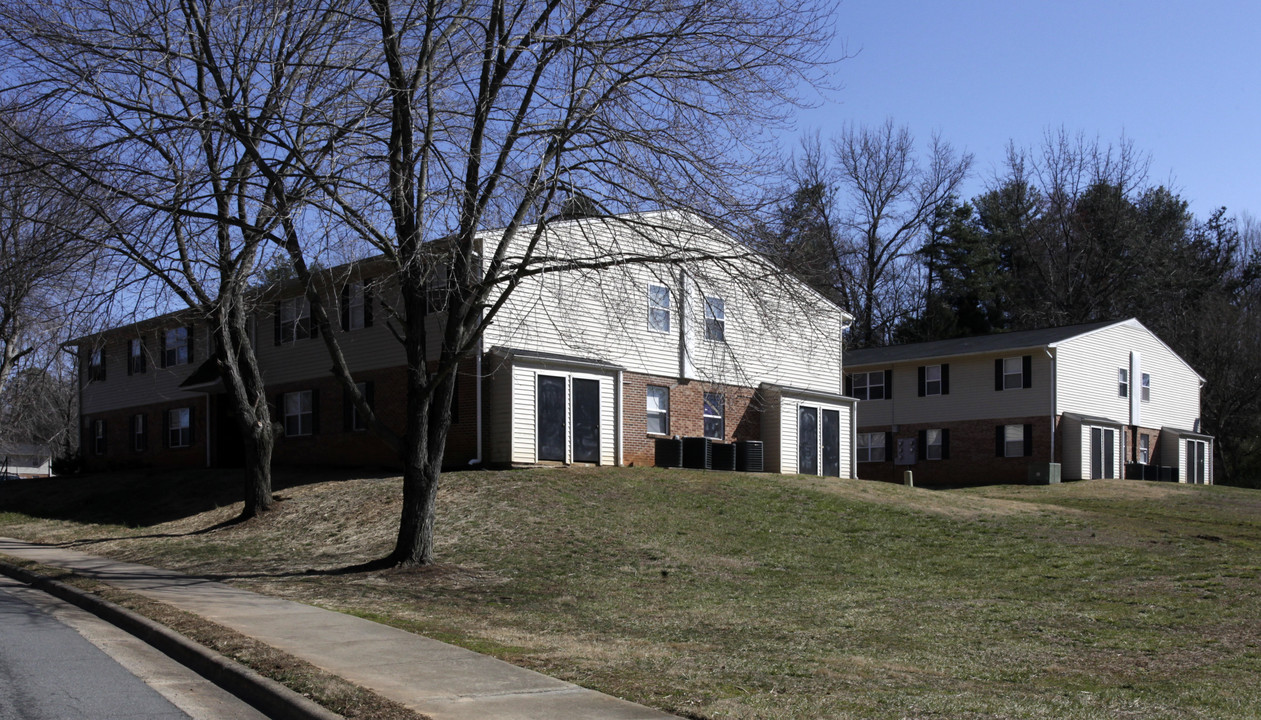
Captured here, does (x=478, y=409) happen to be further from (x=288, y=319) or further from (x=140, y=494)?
(x=140, y=494)

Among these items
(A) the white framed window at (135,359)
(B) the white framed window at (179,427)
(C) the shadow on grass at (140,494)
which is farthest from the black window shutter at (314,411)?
(A) the white framed window at (135,359)

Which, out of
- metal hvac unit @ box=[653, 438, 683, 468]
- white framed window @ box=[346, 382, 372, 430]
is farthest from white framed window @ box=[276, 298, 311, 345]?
metal hvac unit @ box=[653, 438, 683, 468]

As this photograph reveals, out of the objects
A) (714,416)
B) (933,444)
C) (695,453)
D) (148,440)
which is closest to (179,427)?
(148,440)

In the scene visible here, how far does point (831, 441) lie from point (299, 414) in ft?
50.5

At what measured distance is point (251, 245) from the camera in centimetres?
1418

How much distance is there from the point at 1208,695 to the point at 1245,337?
5042 centimetres

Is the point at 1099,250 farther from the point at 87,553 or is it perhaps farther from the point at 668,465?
the point at 87,553

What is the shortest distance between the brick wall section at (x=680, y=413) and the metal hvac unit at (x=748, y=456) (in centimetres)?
98

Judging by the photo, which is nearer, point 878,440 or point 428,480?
point 428,480

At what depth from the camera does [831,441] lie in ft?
105

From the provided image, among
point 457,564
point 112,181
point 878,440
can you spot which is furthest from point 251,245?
point 878,440

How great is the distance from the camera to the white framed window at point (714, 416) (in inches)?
1128

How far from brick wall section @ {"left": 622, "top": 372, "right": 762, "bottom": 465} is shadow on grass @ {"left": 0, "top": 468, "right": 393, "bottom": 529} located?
5932 millimetres

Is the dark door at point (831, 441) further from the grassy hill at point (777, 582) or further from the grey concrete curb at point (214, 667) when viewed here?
the grey concrete curb at point (214, 667)
